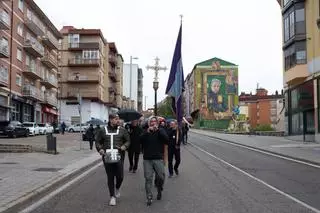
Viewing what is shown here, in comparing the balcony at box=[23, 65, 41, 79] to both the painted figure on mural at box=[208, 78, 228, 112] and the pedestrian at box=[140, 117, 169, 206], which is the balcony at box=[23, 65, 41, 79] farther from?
the painted figure on mural at box=[208, 78, 228, 112]

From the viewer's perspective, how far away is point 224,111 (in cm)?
13125

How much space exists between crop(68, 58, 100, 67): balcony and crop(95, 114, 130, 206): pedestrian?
81.9m

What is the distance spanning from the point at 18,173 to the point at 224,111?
11806 centimetres

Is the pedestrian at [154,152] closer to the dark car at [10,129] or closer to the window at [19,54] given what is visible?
the dark car at [10,129]

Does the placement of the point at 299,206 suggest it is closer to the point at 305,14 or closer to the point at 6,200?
the point at 6,200

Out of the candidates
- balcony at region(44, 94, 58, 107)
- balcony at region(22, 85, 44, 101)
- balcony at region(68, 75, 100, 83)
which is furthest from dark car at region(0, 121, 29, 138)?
balcony at region(68, 75, 100, 83)

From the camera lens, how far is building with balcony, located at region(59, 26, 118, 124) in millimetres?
91250

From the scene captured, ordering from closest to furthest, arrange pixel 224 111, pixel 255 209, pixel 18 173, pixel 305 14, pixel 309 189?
1. pixel 255 209
2. pixel 309 189
3. pixel 18 173
4. pixel 305 14
5. pixel 224 111

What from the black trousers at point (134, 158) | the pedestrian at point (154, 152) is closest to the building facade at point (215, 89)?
the black trousers at point (134, 158)

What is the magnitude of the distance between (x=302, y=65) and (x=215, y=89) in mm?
90605

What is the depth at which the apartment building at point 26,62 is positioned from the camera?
168 ft

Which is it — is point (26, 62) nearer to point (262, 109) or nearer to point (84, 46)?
point (84, 46)

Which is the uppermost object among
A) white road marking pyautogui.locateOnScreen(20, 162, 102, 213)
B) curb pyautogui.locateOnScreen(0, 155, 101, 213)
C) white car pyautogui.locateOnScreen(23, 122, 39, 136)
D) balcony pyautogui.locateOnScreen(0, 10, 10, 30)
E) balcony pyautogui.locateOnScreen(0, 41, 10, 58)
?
balcony pyautogui.locateOnScreen(0, 10, 10, 30)

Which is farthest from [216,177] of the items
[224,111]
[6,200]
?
[224,111]
